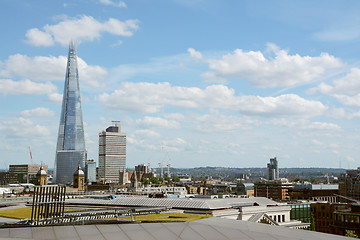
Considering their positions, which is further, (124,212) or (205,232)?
(124,212)

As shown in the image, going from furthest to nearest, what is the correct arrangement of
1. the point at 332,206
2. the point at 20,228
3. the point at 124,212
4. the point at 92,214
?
1. the point at 332,206
2. the point at 124,212
3. the point at 92,214
4. the point at 20,228

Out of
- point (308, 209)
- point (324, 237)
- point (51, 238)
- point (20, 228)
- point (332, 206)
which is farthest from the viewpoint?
point (332, 206)

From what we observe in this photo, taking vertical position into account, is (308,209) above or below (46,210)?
below

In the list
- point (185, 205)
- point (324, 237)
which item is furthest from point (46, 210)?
point (185, 205)

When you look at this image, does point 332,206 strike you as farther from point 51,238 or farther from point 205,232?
point 51,238

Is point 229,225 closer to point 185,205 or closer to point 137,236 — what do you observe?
point 137,236

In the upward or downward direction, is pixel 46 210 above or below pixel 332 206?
above

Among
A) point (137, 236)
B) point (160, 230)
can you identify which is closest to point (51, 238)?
point (137, 236)

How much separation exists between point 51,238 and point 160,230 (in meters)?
10.0

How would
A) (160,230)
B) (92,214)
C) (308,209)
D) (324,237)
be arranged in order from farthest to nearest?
(308,209), (92,214), (324,237), (160,230)

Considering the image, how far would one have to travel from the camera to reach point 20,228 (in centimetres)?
Result: 3603

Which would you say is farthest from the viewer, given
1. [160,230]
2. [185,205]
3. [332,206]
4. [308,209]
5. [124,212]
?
[332,206]

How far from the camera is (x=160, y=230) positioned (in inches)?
1528

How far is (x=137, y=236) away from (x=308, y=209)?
117 metres
